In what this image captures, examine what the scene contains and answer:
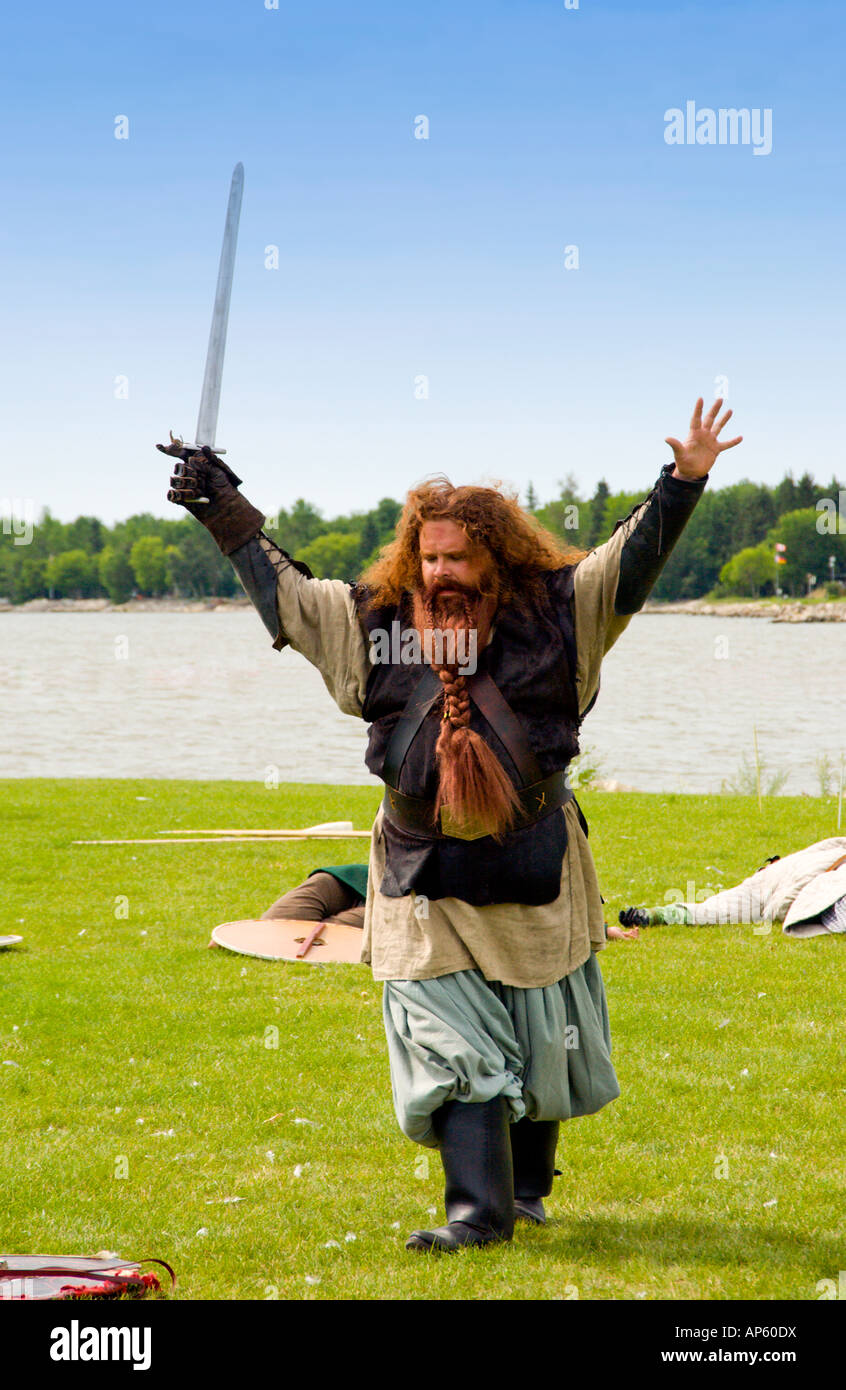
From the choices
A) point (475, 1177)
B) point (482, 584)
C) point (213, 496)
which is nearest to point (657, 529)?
point (482, 584)

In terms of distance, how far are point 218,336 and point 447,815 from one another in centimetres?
161

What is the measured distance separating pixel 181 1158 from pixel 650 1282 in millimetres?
1889

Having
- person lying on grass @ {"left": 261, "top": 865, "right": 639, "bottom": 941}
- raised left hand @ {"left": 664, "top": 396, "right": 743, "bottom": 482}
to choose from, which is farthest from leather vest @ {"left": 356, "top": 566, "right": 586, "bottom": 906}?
person lying on grass @ {"left": 261, "top": 865, "right": 639, "bottom": 941}

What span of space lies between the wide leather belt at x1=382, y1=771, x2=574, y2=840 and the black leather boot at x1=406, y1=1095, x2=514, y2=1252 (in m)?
0.79

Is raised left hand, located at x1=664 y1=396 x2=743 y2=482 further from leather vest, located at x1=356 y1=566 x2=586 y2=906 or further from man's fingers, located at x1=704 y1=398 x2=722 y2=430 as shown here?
leather vest, located at x1=356 y1=566 x2=586 y2=906

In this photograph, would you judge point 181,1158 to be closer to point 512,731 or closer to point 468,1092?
point 468,1092

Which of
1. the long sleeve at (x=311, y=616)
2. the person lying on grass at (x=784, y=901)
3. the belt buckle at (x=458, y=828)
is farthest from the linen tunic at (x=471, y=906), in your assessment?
the person lying on grass at (x=784, y=901)

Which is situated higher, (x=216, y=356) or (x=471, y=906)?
(x=216, y=356)

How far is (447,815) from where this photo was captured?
12.9 feet

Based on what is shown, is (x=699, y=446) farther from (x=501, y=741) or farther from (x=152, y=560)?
(x=152, y=560)

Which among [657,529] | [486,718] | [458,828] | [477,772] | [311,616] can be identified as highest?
[657,529]

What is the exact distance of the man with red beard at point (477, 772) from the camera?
155 inches

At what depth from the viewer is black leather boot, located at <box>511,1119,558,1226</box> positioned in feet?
14.1

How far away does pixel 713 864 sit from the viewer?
34.6 ft
